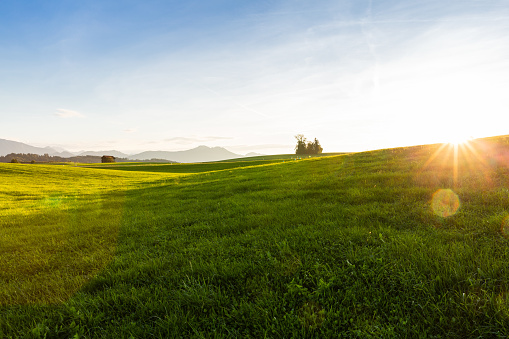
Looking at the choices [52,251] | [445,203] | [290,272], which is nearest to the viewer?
[290,272]

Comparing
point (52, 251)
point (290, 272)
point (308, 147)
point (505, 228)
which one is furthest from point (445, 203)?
point (308, 147)

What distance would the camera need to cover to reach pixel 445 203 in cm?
580

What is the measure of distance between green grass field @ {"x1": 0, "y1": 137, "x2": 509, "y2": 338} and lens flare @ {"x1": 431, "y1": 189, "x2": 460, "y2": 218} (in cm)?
4

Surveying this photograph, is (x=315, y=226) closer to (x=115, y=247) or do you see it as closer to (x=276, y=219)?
(x=276, y=219)

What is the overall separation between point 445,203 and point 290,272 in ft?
15.7

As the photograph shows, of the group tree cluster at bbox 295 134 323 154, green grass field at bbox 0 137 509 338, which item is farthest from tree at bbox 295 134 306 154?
green grass field at bbox 0 137 509 338

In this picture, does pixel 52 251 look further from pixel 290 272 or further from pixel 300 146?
pixel 300 146

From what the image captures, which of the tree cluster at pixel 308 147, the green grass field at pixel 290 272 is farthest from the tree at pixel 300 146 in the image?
the green grass field at pixel 290 272

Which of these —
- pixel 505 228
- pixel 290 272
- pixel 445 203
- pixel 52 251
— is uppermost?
pixel 445 203

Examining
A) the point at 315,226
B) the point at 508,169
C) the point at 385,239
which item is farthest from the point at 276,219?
the point at 508,169

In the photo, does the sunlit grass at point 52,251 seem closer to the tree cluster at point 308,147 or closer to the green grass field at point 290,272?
the green grass field at point 290,272

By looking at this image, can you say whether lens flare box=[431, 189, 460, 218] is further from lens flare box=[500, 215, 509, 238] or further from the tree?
the tree

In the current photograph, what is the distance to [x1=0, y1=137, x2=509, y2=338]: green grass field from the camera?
2865 mm

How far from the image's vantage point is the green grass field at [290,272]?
287cm
